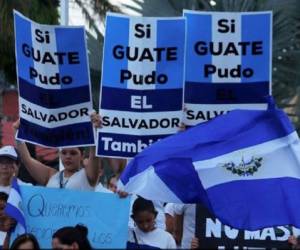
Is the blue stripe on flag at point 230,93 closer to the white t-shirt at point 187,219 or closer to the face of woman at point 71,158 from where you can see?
the white t-shirt at point 187,219

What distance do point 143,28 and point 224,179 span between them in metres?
1.48

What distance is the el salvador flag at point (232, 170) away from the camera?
7.66m

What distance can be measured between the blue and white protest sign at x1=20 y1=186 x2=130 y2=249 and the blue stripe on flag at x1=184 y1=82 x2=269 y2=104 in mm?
1158

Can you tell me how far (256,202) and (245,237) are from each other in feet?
2.73

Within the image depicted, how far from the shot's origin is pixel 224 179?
7.78 m

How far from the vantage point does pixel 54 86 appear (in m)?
8.61

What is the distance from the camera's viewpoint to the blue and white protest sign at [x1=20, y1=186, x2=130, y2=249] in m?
7.80

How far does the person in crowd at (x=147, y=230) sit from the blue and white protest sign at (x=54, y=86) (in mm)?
1032

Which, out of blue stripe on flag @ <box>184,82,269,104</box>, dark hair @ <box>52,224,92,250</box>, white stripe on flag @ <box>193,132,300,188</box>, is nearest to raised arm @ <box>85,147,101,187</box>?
white stripe on flag @ <box>193,132,300,188</box>

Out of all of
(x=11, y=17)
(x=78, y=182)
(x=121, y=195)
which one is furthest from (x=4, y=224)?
(x=11, y=17)

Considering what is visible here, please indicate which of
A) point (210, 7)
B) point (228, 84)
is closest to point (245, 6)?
point (210, 7)

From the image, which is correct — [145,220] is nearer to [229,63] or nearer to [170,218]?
[170,218]

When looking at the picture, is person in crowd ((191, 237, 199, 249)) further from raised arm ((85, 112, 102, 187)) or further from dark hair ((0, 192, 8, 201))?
dark hair ((0, 192, 8, 201))

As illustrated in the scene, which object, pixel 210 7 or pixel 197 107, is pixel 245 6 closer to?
pixel 210 7
